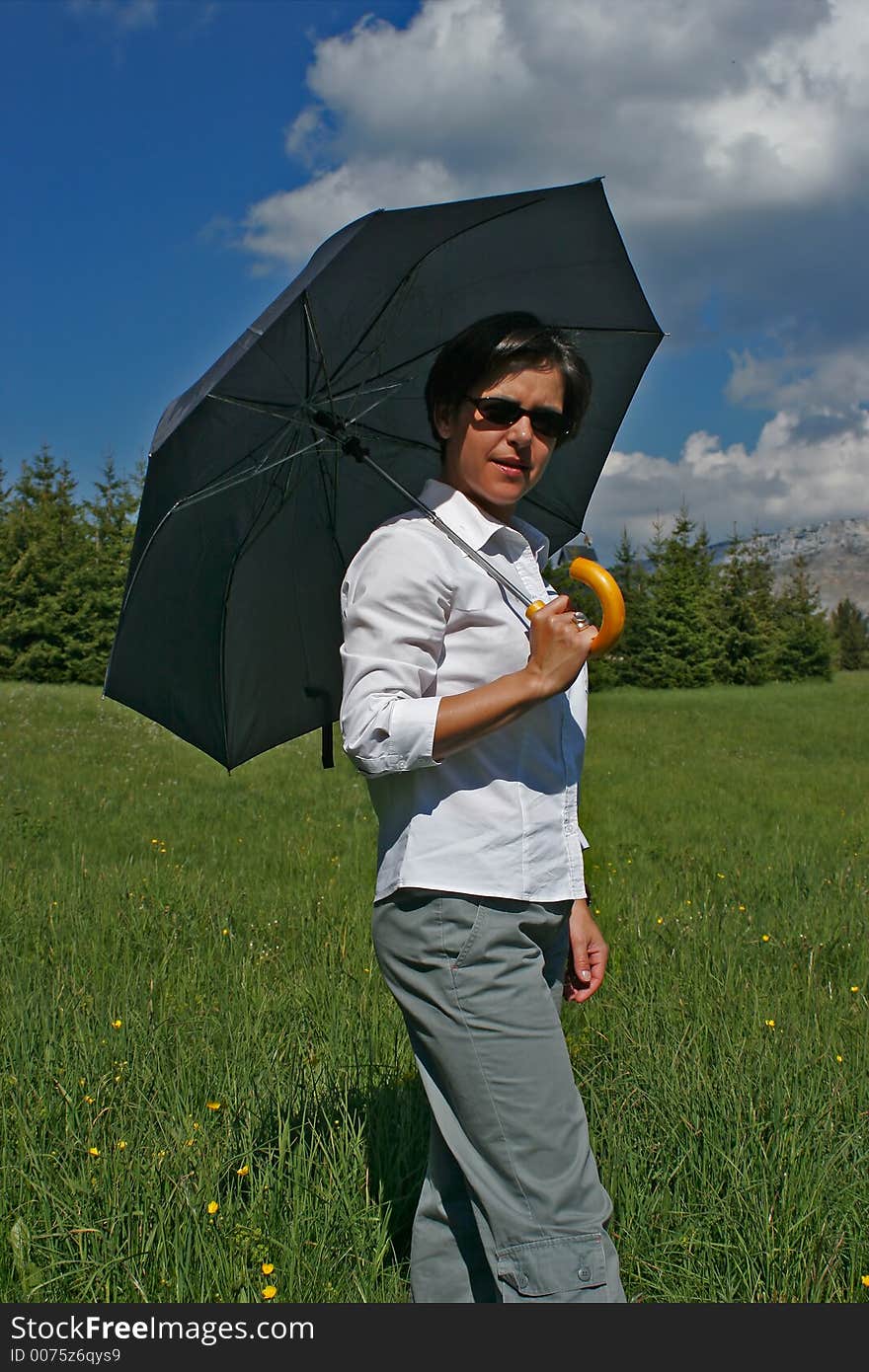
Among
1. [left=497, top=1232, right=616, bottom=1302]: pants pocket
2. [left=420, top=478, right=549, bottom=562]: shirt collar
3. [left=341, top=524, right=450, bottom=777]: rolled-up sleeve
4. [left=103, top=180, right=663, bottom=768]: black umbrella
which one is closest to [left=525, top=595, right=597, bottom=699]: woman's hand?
[left=341, top=524, right=450, bottom=777]: rolled-up sleeve

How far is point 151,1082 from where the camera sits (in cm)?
350

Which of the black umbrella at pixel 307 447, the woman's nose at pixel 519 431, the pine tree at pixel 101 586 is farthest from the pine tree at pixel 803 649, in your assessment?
the woman's nose at pixel 519 431

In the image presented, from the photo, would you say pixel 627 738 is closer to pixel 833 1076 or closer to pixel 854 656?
pixel 833 1076

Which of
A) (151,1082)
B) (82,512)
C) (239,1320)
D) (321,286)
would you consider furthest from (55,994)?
(82,512)

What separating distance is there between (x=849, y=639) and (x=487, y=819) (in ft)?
298

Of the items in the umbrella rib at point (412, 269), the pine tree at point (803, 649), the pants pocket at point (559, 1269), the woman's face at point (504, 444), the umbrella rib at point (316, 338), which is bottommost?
the pants pocket at point (559, 1269)

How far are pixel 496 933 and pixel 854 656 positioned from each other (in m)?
87.7

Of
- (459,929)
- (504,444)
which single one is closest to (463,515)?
(504,444)

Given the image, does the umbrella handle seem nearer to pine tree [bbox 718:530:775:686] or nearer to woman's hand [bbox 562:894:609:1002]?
woman's hand [bbox 562:894:609:1002]

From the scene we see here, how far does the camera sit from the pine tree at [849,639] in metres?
83.0

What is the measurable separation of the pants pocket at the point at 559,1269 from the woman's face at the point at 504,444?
4.71 feet

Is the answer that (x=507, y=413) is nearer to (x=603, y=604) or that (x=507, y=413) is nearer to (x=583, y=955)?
(x=603, y=604)

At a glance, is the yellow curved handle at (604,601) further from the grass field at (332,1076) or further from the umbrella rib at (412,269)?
the grass field at (332,1076)

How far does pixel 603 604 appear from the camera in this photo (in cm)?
214
